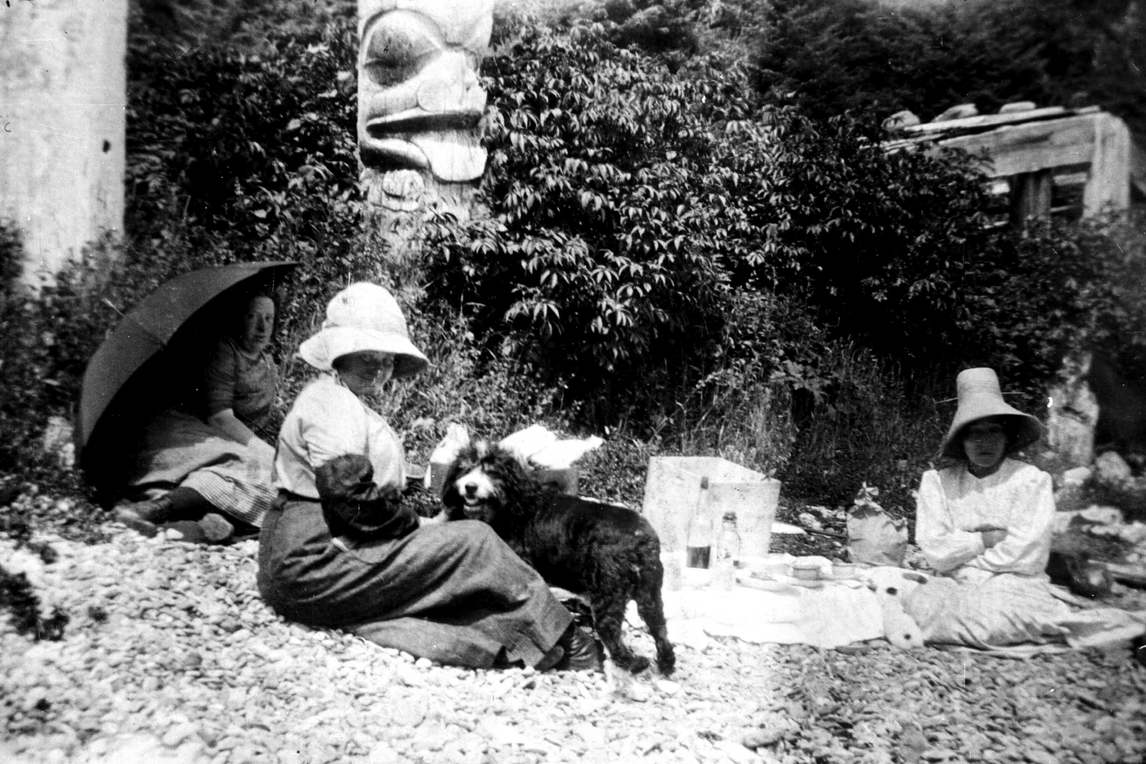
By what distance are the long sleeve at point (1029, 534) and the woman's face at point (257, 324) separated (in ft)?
12.3

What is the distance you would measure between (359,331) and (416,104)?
2962 millimetres

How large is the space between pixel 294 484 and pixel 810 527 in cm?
384

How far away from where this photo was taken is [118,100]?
14.5 feet

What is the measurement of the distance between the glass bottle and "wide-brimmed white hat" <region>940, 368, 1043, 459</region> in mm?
1271

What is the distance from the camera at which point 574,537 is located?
3.33 metres

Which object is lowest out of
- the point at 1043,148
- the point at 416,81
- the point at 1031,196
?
the point at 1031,196

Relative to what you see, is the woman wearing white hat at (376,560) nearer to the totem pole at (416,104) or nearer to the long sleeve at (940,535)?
the long sleeve at (940,535)

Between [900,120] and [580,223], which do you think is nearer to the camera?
[580,223]

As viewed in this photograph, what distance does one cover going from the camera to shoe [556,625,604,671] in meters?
3.29

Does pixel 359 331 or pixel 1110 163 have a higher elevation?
pixel 1110 163

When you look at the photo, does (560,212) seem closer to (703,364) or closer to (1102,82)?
(703,364)

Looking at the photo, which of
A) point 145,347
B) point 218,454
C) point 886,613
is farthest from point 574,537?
point 145,347

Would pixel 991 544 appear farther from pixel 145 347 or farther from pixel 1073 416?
pixel 145 347

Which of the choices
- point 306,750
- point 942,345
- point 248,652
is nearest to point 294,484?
point 248,652
